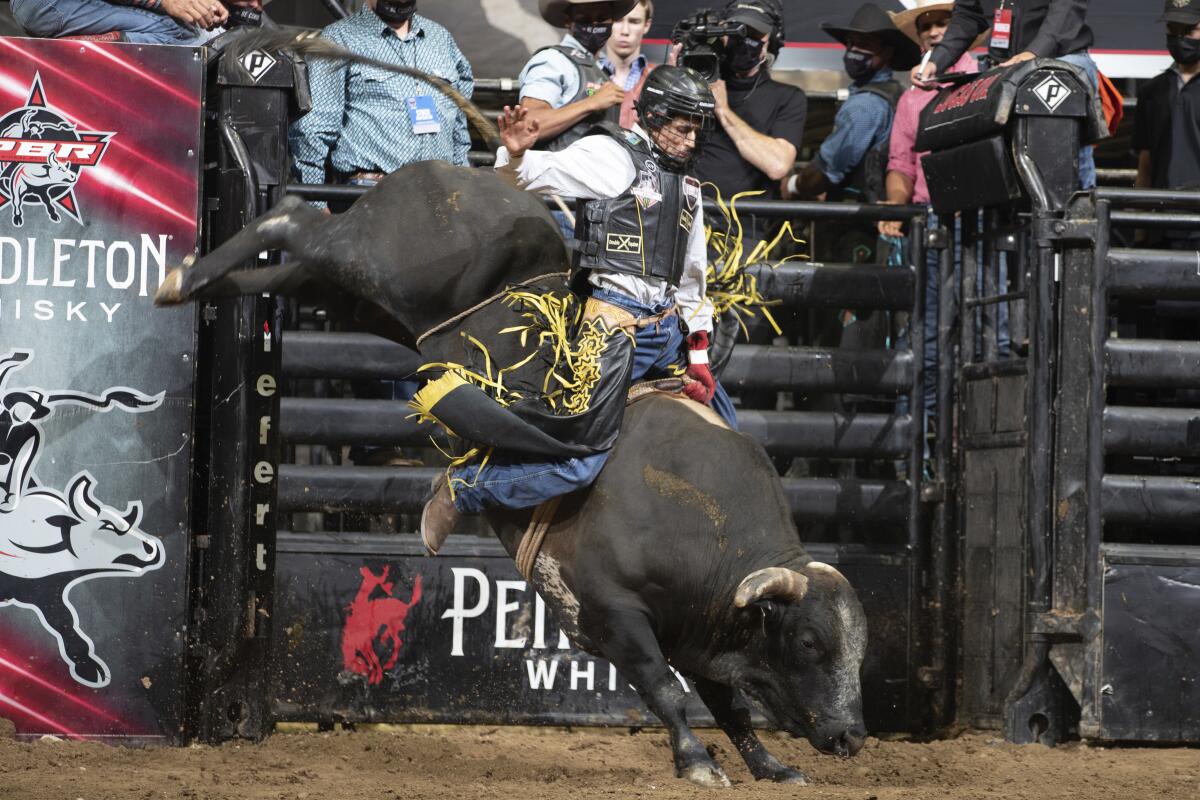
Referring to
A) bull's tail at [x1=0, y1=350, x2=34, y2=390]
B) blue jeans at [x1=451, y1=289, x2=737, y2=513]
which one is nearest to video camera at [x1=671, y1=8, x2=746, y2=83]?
blue jeans at [x1=451, y1=289, x2=737, y2=513]

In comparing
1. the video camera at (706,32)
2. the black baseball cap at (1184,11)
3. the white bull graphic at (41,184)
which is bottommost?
the white bull graphic at (41,184)

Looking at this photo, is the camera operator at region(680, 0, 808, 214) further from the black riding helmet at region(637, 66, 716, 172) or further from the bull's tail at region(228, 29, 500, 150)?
the black riding helmet at region(637, 66, 716, 172)

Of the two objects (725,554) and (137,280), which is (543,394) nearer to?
(725,554)

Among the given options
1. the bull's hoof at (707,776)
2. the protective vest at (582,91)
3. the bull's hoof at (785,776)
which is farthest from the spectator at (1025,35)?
the bull's hoof at (707,776)

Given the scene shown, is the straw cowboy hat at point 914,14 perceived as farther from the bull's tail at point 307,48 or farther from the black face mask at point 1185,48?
the bull's tail at point 307,48

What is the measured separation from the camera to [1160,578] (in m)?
6.17

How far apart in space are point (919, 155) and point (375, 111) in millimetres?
2657

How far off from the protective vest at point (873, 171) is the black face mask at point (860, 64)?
0.07 meters

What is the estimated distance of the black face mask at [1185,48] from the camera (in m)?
7.25

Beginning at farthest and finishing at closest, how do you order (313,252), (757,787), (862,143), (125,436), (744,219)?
(862,143) < (744,219) < (125,436) < (313,252) < (757,787)

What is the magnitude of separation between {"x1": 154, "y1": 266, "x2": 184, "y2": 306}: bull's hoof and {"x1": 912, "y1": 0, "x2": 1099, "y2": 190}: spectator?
338cm

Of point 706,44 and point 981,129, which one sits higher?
point 706,44

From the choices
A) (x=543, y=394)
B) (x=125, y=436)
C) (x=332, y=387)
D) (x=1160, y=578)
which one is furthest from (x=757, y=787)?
(x=332, y=387)

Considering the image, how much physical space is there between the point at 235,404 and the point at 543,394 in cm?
153
